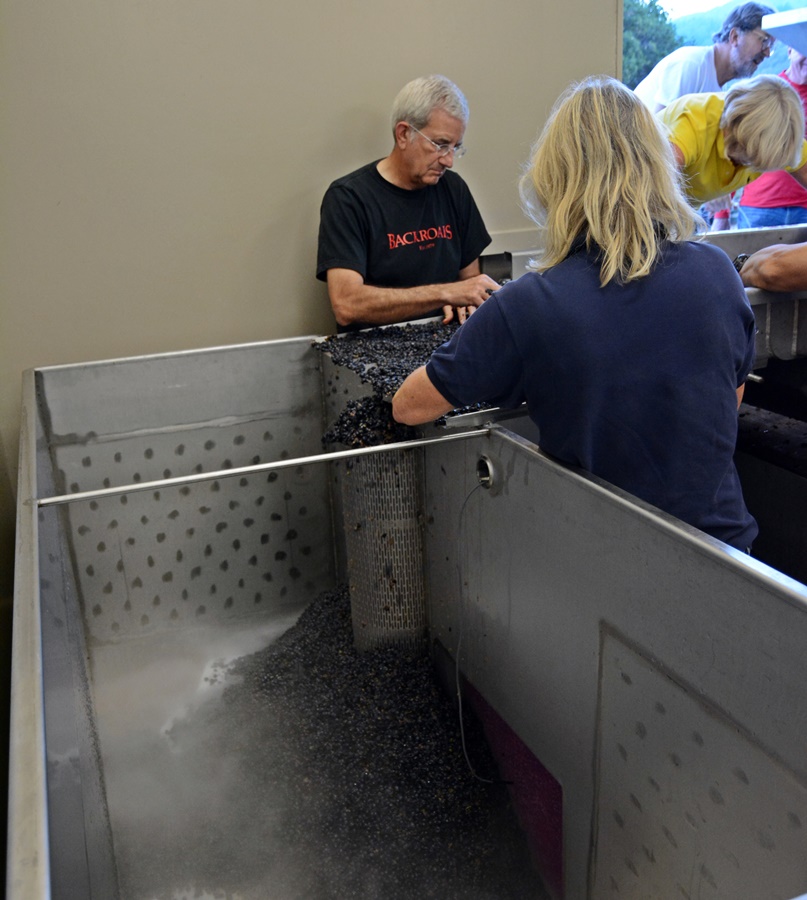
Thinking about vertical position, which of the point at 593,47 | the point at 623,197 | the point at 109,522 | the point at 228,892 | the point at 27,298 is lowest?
the point at 228,892

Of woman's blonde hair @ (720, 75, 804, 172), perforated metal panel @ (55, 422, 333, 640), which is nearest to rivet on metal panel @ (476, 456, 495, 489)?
perforated metal panel @ (55, 422, 333, 640)

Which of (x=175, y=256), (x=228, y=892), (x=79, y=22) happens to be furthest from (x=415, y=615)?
Answer: (x=79, y=22)

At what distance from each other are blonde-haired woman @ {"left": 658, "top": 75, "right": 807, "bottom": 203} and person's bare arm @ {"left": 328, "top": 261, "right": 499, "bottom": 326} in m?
0.58

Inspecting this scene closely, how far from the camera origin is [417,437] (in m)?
1.48

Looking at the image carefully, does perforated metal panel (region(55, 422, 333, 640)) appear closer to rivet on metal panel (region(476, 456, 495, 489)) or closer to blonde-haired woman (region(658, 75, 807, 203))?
rivet on metal panel (region(476, 456, 495, 489))

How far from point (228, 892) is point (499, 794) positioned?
0.46 meters

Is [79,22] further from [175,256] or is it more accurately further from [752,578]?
[752,578]

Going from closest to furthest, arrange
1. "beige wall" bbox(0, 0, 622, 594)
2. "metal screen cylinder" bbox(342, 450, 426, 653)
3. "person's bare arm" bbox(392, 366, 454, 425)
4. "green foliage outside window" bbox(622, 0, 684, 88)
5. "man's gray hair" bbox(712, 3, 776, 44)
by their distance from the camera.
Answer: "person's bare arm" bbox(392, 366, 454, 425) → "metal screen cylinder" bbox(342, 450, 426, 653) → "beige wall" bbox(0, 0, 622, 594) → "green foliage outside window" bbox(622, 0, 684, 88) → "man's gray hair" bbox(712, 3, 776, 44)

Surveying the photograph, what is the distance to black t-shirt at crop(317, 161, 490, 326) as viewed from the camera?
1940mm

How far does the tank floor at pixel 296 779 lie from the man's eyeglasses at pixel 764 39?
8.31 ft

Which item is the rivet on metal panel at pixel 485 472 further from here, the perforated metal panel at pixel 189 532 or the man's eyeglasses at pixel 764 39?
the man's eyeglasses at pixel 764 39

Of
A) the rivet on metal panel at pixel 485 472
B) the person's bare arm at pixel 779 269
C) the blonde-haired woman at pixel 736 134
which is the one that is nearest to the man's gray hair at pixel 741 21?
the blonde-haired woman at pixel 736 134

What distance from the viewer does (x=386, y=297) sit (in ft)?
6.29

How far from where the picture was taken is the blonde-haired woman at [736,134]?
1957mm
